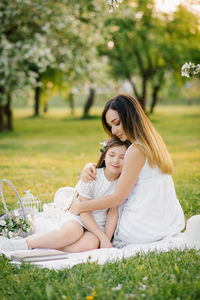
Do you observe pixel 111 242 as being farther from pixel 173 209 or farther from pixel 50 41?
pixel 50 41

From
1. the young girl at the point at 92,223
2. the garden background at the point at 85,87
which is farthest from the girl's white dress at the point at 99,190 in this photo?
the garden background at the point at 85,87

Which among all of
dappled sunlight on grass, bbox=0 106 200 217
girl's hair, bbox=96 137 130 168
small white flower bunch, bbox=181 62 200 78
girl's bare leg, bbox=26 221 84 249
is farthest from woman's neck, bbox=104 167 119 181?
dappled sunlight on grass, bbox=0 106 200 217

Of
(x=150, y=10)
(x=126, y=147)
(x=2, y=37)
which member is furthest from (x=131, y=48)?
(x=126, y=147)

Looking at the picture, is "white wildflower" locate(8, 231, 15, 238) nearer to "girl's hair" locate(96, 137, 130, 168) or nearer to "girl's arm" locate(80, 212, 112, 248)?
"girl's arm" locate(80, 212, 112, 248)

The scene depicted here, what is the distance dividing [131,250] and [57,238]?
718 millimetres

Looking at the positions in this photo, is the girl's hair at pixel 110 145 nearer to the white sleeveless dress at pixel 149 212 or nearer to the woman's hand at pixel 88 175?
the woman's hand at pixel 88 175

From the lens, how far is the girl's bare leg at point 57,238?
10.5 ft

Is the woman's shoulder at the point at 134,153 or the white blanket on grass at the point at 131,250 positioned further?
the woman's shoulder at the point at 134,153

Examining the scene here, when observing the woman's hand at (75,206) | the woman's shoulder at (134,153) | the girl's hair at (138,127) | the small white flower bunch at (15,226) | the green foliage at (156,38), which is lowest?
the small white flower bunch at (15,226)

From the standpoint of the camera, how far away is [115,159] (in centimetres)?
338

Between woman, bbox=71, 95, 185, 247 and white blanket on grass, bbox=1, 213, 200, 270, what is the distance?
→ 0.12 meters

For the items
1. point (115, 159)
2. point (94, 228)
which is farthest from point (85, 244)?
point (115, 159)

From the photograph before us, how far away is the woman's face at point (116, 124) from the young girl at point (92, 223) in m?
0.09

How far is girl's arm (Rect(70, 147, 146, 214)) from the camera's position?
10.6ft
